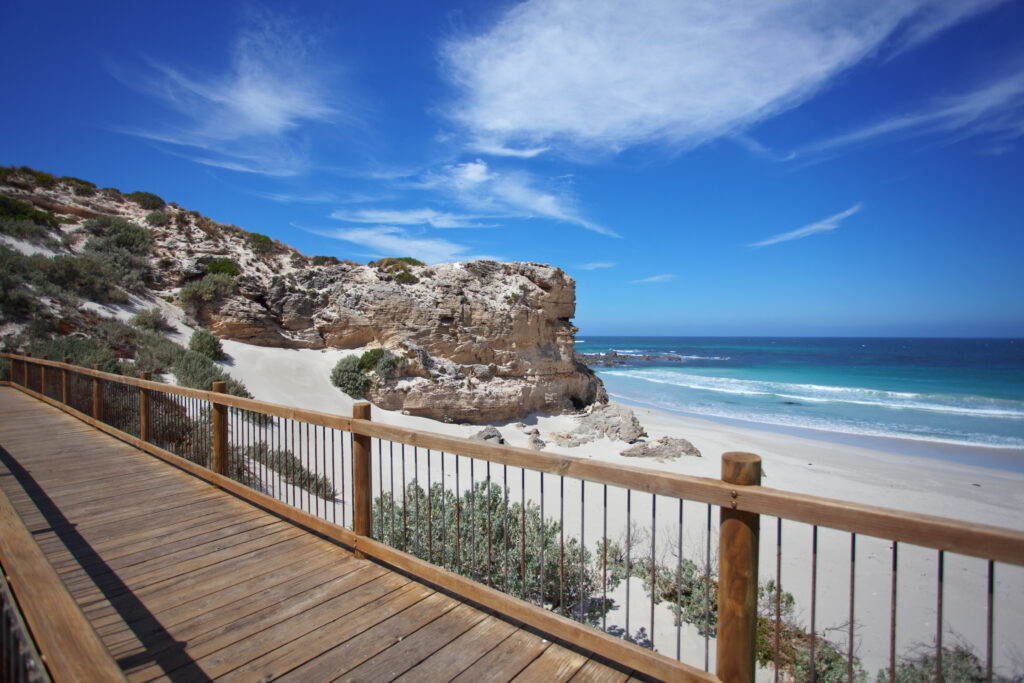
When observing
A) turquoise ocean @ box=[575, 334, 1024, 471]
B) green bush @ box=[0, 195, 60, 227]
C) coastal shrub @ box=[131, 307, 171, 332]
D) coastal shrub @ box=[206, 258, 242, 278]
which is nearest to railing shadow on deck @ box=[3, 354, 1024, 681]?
coastal shrub @ box=[131, 307, 171, 332]

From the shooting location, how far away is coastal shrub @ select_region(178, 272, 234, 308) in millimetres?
18062

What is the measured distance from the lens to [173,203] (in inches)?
1019

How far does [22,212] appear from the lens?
18969mm

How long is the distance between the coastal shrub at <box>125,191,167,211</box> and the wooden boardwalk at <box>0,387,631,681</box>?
2410 centimetres

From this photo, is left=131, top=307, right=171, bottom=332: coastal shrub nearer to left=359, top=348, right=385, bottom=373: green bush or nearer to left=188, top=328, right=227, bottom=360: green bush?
left=188, top=328, right=227, bottom=360: green bush

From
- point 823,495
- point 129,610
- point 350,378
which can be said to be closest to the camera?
point 129,610

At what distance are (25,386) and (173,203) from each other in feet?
56.9

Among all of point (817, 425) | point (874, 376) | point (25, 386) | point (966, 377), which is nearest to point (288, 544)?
point (25, 386)

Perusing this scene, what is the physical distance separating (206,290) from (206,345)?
332cm

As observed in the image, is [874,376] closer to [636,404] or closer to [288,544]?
[636,404]

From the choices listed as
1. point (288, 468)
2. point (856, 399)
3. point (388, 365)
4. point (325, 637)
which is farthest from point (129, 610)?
point (856, 399)

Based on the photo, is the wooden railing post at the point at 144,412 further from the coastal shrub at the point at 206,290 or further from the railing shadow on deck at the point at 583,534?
the coastal shrub at the point at 206,290

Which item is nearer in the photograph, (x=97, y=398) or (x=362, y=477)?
(x=362, y=477)

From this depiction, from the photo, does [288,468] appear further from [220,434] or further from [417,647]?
[417,647]
